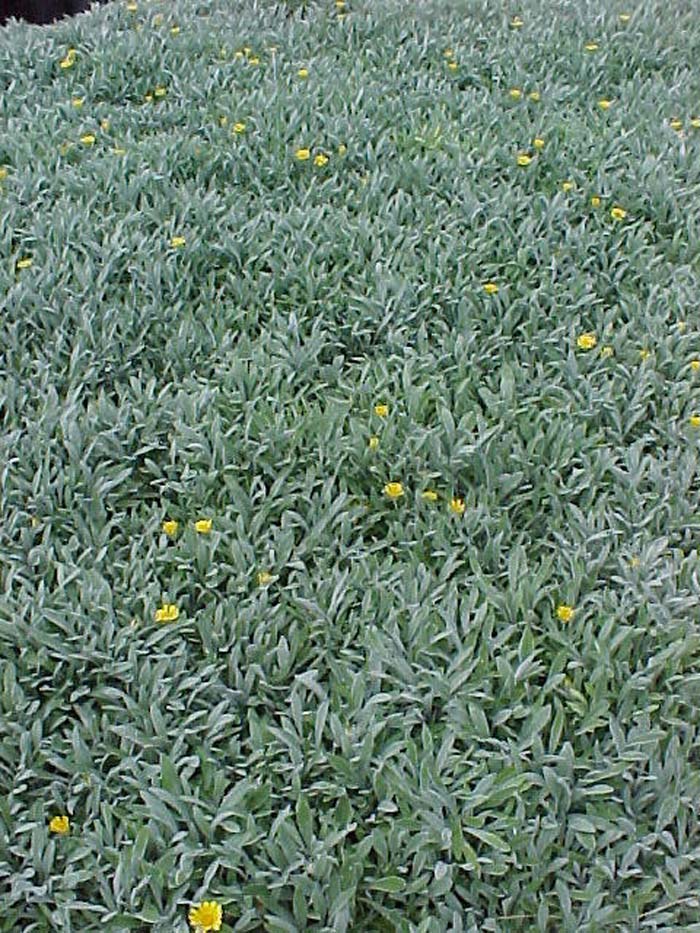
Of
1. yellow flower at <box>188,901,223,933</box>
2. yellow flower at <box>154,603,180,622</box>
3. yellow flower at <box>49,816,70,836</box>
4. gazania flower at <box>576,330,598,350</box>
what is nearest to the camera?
yellow flower at <box>188,901,223,933</box>

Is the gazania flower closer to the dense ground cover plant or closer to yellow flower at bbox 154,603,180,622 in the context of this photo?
the dense ground cover plant

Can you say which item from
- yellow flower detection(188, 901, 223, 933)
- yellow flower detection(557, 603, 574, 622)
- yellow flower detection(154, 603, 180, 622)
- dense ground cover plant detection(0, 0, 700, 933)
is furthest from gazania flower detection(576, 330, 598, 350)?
yellow flower detection(188, 901, 223, 933)

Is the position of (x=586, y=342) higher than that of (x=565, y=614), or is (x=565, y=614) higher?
(x=586, y=342)

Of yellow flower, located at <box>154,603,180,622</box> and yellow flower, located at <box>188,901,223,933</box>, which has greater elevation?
yellow flower, located at <box>154,603,180,622</box>

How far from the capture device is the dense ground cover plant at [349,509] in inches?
66.6

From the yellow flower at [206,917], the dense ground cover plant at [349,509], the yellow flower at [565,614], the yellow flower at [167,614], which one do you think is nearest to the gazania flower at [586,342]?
the dense ground cover plant at [349,509]

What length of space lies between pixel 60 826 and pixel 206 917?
0.28 metres

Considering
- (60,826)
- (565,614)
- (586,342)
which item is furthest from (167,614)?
(586,342)

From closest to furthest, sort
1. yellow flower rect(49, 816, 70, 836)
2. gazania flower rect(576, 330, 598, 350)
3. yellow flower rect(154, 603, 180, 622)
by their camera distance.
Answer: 1. yellow flower rect(49, 816, 70, 836)
2. yellow flower rect(154, 603, 180, 622)
3. gazania flower rect(576, 330, 598, 350)

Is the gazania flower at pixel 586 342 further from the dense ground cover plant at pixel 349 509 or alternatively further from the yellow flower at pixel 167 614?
the yellow flower at pixel 167 614

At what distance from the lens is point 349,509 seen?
2291mm

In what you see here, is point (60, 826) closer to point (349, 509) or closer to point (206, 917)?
point (206, 917)

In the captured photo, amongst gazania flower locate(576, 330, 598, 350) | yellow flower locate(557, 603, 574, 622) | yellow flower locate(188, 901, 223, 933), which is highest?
gazania flower locate(576, 330, 598, 350)

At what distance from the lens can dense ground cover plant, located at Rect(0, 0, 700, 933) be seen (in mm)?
1692
